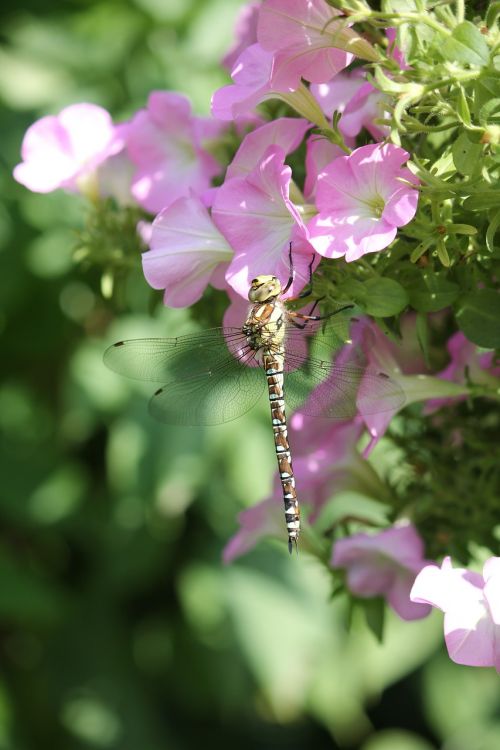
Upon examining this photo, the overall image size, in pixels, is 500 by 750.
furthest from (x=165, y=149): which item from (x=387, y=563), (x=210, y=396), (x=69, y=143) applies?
(x=387, y=563)

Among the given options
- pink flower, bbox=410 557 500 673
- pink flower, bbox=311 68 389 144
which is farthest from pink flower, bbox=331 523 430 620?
pink flower, bbox=311 68 389 144

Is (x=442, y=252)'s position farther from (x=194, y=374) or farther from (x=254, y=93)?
(x=194, y=374)

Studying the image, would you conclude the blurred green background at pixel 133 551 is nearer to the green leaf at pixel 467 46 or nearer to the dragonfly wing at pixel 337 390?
the dragonfly wing at pixel 337 390

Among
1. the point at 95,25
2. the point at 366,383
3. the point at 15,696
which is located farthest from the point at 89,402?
the point at 366,383

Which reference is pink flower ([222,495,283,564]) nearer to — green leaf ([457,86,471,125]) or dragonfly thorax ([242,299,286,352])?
dragonfly thorax ([242,299,286,352])

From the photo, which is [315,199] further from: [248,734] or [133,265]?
[248,734]
